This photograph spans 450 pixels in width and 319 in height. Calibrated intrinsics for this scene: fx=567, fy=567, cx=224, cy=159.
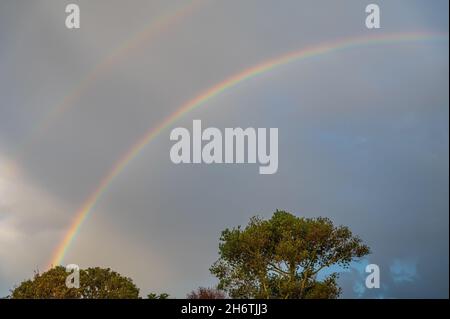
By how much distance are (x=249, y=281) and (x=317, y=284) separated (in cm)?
870

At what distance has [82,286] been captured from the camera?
86250 mm

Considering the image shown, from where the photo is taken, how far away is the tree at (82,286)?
2985 inches

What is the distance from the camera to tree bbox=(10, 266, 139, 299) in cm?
7581
